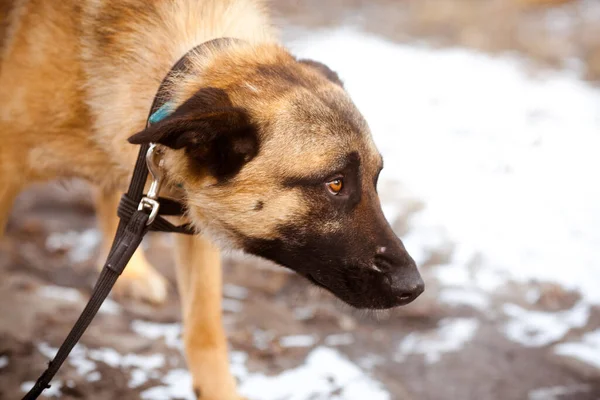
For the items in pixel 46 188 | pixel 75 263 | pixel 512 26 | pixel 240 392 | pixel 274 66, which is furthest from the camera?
pixel 512 26

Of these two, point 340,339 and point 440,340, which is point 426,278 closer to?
point 440,340

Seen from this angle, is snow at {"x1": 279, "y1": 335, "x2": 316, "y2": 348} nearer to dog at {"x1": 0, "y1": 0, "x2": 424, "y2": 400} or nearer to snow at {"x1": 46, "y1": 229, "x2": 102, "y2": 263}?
dog at {"x1": 0, "y1": 0, "x2": 424, "y2": 400}

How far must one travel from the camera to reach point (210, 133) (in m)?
2.15

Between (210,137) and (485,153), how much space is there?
3.94 meters

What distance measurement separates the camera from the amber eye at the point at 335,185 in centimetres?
227

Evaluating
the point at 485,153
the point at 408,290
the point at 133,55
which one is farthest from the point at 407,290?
the point at 485,153

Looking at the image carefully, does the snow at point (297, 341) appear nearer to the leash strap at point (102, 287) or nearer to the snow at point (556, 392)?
the snow at point (556, 392)

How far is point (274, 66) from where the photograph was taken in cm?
247

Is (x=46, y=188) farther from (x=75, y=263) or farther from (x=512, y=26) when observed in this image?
(x=512, y=26)

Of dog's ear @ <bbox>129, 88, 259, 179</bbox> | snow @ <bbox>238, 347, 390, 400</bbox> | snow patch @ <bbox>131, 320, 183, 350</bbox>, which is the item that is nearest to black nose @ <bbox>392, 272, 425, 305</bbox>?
dog's ear @ <bbox>129, 88, 259, 179</bbox>

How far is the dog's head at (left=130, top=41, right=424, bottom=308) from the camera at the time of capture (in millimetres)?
2252

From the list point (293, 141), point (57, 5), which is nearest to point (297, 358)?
point (293, 141)

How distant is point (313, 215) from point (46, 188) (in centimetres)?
354

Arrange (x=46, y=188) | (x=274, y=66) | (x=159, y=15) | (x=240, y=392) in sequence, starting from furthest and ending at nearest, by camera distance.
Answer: (x=46, y=188), (x=240, y=392), (x=159, y=15), (x=274, y=66)
